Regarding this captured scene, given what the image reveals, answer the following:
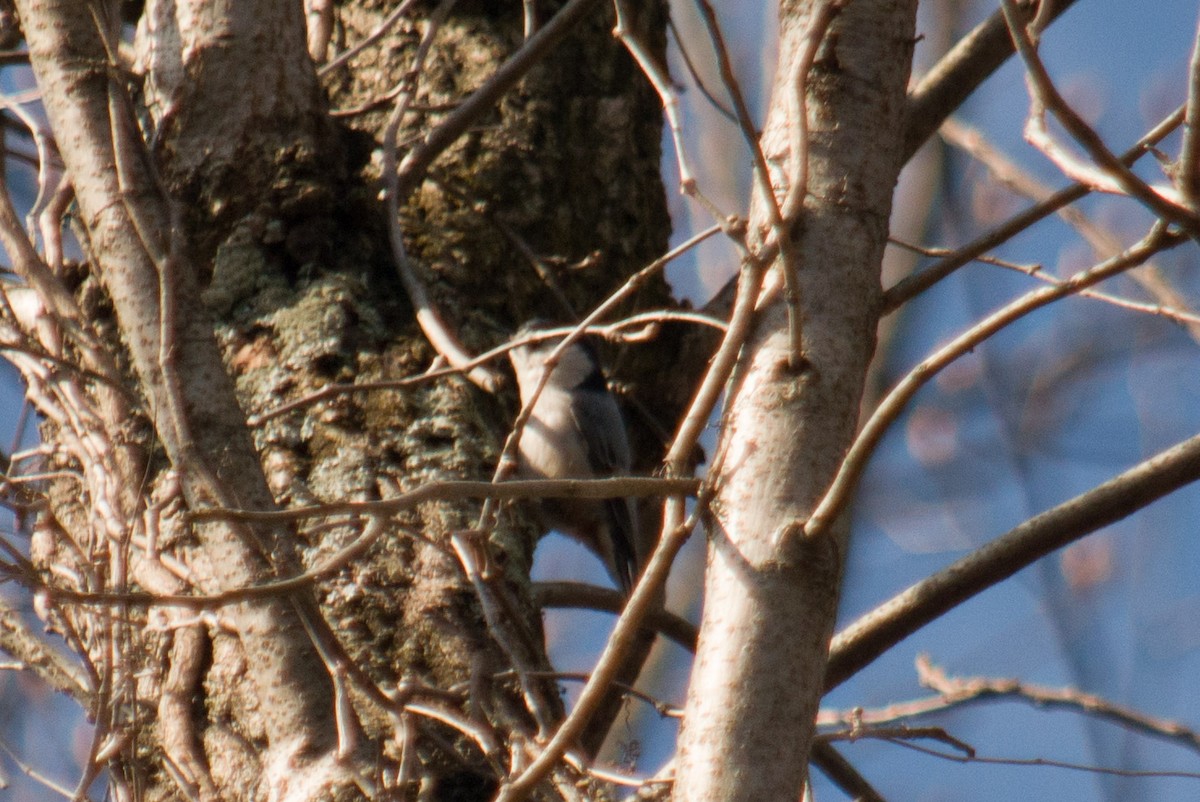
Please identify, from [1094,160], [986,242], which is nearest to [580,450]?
[986,242]

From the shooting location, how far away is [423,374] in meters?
2.10

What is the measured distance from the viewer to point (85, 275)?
8.13ft

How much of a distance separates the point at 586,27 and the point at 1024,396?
224 centimetres

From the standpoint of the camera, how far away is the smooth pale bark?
1.24 metres

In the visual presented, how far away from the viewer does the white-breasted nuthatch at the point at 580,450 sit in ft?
13.0

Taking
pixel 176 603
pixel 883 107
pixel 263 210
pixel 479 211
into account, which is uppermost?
pixel 479 211

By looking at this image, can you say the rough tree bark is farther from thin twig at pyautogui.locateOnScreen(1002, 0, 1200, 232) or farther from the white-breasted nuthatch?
the white-breasted nuthatch

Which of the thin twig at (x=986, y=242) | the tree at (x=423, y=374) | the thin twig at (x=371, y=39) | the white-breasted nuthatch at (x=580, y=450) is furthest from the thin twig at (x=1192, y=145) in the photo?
the white-breasted nuthatch at (x=580, y=450)

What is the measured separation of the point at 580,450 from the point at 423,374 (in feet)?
6.85

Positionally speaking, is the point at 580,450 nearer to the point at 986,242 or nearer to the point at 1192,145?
the point at 986,242

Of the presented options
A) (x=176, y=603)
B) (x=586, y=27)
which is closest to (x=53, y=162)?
(x=586, y=27)

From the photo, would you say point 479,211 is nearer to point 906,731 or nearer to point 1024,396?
point 906,731

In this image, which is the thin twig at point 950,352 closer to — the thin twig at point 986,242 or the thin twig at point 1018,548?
the thin twig at point 986,242

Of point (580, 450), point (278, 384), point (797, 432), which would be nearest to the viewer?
point (797, 432)
